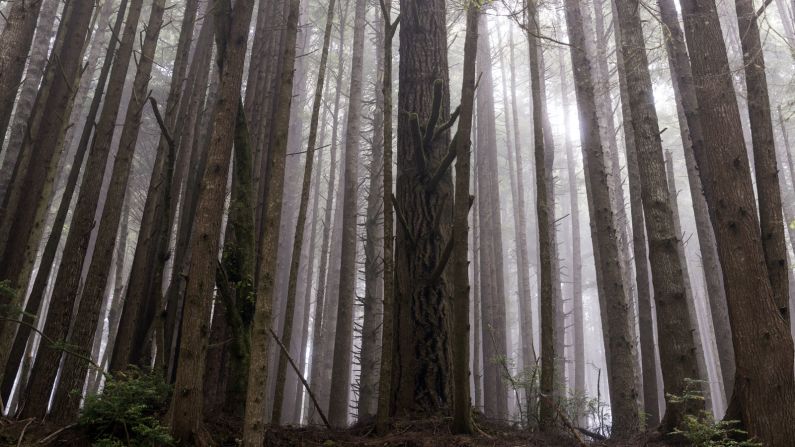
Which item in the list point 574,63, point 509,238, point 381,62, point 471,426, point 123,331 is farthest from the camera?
point 509,238

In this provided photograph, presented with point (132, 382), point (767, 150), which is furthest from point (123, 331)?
point (767, 150)

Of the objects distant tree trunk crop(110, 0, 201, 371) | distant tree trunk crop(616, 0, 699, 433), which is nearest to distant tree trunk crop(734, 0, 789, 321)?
distant tree trunk crop(616, 0, 699, 433)

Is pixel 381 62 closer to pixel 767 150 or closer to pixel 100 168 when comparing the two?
pixel 100 168

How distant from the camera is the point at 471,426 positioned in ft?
12.6

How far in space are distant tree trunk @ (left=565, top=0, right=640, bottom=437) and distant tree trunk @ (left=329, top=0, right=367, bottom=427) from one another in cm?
421

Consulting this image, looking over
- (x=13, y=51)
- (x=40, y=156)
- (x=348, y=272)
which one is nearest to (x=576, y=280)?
(x=348, y=272)

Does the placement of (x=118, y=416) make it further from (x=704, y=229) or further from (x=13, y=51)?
(x=704, y=229)

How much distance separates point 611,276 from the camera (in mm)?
7453

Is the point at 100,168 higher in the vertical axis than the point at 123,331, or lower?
higher

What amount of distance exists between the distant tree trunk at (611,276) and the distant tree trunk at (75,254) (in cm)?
510

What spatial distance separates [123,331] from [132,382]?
1497mm

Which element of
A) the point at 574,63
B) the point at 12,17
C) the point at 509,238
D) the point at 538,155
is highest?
the point at 509,238

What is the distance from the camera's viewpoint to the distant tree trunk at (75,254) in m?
4.80

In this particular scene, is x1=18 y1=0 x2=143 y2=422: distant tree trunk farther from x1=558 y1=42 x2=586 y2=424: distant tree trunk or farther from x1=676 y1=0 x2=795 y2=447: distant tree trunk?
x1=558 y1=42 x2=586 y2=424: distant tree trunk
